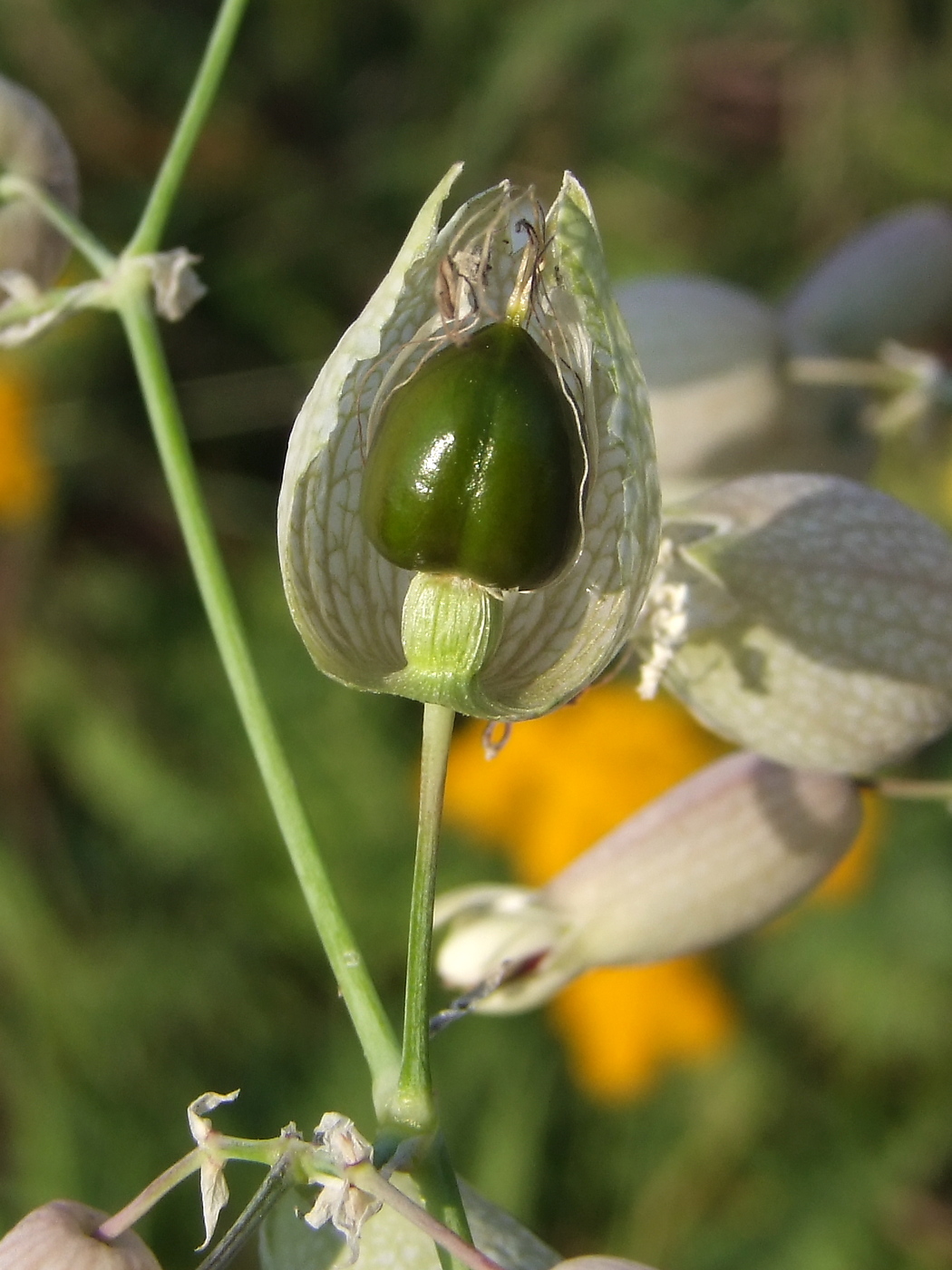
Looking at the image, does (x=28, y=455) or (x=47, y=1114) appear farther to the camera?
(x=28, y=455)

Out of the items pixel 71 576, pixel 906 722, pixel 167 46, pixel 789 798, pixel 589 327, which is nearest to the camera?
pixel 589 327

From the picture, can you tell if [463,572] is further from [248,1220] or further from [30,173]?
[30,173]

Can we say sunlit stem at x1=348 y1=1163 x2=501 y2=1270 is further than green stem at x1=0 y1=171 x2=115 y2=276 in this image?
No

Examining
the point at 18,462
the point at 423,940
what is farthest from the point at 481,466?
the point at 18,462

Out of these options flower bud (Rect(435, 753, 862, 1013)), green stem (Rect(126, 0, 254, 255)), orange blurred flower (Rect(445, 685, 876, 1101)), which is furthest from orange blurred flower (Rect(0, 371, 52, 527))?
flower bud (Rect(435, 753, 862, 1013))

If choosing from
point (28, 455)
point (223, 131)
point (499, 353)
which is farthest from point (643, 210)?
point (499, 353)

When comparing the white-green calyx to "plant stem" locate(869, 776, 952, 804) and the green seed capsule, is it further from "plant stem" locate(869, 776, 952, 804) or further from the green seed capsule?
"plant stem" locate(869, 776, 952, 804)

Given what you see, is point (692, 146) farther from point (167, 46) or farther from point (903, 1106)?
point (903, 1106)
